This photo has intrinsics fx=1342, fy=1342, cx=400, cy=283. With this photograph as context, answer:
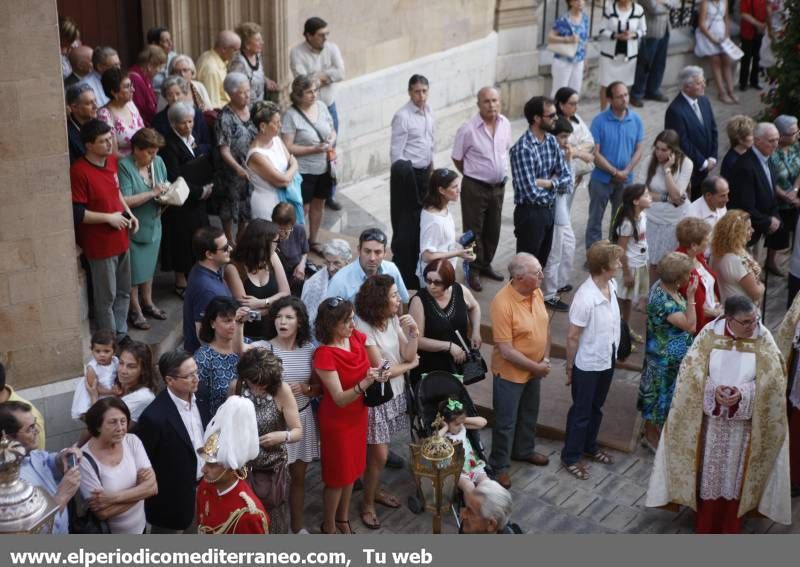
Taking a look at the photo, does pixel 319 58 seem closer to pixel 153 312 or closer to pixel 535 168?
pixel 535 168

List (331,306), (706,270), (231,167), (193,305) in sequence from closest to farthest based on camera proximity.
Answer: (331,306)
(193,305)
(706,270)
(231,167)

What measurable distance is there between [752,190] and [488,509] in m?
5.92

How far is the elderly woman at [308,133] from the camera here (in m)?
10.8

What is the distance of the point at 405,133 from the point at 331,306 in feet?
12.8

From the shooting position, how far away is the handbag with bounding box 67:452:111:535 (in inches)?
270

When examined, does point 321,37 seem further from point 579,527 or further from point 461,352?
point 579,527

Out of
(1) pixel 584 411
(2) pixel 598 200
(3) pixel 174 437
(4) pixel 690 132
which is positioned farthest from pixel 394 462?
(4) pixel 690 132

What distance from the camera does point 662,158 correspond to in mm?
10836

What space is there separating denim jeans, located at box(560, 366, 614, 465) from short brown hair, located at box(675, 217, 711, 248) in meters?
1.06

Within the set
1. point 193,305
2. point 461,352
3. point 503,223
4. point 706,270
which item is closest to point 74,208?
point 193,305

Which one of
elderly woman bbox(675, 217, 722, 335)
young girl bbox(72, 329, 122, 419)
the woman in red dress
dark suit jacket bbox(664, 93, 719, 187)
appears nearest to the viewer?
young girl bbox(72, 329, 122, 419)

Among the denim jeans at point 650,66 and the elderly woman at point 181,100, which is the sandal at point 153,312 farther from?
the denim jeans at point 650,66

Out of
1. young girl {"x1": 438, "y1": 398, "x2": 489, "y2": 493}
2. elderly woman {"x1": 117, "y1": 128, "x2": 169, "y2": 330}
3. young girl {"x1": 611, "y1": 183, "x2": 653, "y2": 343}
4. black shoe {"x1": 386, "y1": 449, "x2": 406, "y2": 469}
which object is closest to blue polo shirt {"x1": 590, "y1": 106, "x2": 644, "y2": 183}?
young girl {"x1": 611, "y1": 183, "x2": 653, "y2": 343}

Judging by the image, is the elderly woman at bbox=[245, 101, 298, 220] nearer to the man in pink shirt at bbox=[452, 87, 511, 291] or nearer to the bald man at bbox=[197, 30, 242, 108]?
the bald man at bbox=[197, 30, 242, 108]
